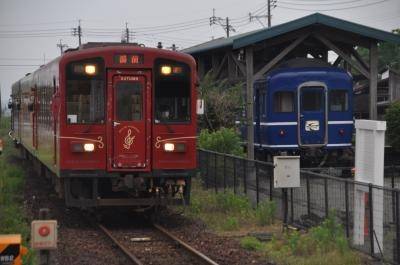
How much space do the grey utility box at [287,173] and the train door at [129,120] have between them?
2.36 metres

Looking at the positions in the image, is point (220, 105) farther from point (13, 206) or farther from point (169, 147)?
point (169, 147)

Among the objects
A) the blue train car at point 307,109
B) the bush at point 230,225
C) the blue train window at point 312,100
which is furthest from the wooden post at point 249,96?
the bush at point 230,225

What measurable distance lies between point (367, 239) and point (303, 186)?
9.02 ft

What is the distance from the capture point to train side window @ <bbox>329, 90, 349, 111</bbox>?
72.8 ft

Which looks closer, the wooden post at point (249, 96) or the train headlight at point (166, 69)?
the train headlight at point (166, 69)

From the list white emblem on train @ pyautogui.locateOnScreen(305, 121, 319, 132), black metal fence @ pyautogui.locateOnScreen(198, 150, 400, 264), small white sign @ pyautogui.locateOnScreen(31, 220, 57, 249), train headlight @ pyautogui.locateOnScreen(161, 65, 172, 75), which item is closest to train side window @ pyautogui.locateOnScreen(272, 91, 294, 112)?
white emblem on train @ pyautogui.locateOnScreen(305, 121, 319, 132)

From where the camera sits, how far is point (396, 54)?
3029 inches

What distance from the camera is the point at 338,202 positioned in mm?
11539

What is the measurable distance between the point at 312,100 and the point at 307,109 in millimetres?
312

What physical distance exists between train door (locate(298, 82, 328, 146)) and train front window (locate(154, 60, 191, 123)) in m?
8.95

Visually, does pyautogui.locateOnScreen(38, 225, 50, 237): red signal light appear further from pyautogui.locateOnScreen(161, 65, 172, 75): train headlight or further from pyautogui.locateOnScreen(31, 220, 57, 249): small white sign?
pyautogui.locateOnScreen(161, 65, 172, 75): train headlight

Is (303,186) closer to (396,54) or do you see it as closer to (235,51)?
(235,51)

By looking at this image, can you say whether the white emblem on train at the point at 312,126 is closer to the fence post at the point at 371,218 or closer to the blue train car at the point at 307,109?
the blue train car at the point at 307,109

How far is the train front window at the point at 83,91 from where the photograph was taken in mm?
13055
